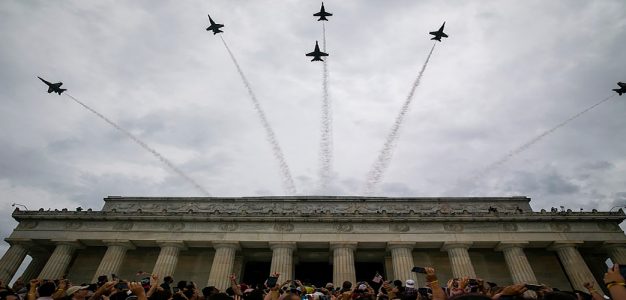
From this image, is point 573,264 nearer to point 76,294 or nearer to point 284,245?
point 284,245

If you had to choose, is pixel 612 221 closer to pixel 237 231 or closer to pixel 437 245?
pixel 437 245

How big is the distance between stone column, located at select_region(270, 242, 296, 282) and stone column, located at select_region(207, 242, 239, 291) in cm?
384

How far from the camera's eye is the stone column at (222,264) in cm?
2991

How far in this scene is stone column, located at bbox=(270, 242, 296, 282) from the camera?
30297 mm

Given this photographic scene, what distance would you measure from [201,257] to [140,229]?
21.8 feet

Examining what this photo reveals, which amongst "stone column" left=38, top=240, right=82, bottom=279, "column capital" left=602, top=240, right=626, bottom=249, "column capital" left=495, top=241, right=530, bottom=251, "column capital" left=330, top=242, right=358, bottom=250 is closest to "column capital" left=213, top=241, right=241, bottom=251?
"column capital" left=330, top=242, right=358, bottom=250

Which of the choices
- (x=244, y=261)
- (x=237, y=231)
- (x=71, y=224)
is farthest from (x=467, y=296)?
(x=71, y=224)

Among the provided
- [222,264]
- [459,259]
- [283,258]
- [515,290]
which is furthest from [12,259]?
[515,290]

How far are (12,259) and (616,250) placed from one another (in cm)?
5726

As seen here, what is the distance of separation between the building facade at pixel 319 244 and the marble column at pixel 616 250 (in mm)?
80

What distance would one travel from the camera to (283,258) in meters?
31.0

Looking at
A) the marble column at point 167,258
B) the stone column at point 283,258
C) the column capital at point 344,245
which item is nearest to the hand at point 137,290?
the stone column at point 283,258

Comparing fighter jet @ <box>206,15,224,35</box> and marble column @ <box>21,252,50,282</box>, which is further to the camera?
marble column @ <box>21,252,50,282</box>

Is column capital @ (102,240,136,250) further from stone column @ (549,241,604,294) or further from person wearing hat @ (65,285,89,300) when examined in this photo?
stone column @ (549,241,604,294)
